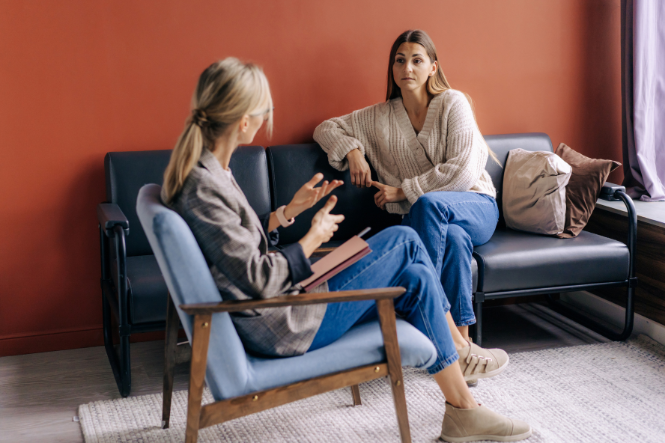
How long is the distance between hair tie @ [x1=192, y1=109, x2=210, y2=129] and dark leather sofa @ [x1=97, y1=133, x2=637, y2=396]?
680 mm

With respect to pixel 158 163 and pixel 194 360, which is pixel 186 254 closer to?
pixel 194 360

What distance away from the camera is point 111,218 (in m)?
2.01

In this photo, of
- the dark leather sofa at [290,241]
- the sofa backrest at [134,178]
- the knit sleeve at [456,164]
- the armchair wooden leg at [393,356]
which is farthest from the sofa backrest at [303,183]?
the armchair wooden leg at [393,356]

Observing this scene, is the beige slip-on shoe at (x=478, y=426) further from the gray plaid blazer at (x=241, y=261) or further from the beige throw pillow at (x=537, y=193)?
the beige throw pillow at (x=537, y=193)

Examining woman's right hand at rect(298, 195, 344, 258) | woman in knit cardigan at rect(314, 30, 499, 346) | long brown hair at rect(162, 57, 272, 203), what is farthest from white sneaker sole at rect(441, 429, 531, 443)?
long brown hair at rect(162, 57, 272, 203)

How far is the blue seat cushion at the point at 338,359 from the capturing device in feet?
4.73

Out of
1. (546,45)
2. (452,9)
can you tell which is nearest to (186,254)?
(452,9)

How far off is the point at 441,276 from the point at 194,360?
1.07m

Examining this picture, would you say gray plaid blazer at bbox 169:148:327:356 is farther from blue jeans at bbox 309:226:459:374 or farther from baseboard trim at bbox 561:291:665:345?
baseboard trim at bbox 561:291:665:345

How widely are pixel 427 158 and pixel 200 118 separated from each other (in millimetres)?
1286

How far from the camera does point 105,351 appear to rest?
2.53m

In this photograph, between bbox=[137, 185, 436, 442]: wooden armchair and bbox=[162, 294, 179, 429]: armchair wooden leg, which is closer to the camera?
bbox=[137, 185, 436, 442]: wooden armchair

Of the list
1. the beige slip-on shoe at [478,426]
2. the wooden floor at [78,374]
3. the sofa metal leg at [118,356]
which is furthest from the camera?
the sofa metal leg at [118,356]

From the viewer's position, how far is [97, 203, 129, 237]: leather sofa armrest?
1.96 meters
